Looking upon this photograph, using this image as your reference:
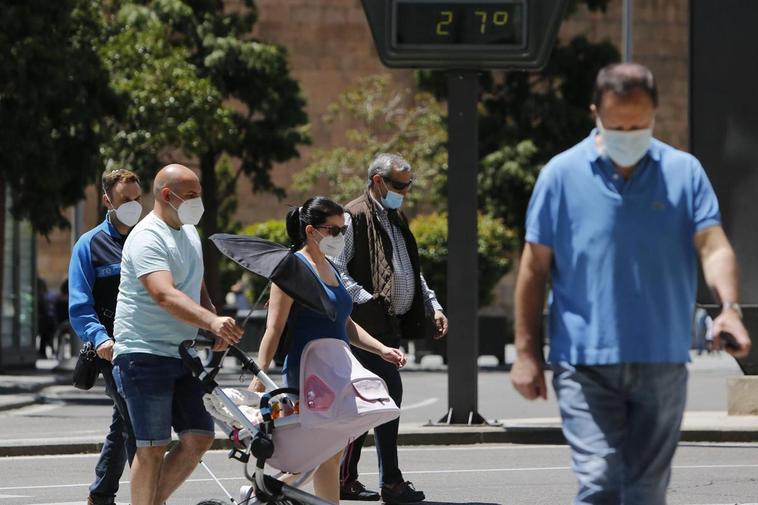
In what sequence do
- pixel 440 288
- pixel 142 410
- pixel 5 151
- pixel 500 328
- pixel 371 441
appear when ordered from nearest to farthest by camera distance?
pixel 142 410 → pixel 371 441 → pixel 5 151 → pixel 500 328 → pixel 440 288

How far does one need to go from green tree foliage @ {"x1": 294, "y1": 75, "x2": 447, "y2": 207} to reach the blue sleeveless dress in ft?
111

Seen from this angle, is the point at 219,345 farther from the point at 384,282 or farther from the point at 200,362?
the point at 384,282

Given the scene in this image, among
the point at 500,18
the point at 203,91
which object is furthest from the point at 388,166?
the point at 203,91

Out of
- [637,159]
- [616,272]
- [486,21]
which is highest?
[486,21]

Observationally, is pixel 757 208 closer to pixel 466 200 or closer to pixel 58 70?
pixel 466 200

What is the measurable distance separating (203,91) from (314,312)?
22.0m

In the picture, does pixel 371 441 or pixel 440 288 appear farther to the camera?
pixel 440 288

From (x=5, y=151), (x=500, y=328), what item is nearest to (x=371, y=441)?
(x=5, y=151)

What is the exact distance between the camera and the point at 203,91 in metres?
29.1

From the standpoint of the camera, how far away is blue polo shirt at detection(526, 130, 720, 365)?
17.5ft

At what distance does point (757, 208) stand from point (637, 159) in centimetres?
1021

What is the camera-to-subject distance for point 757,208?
15.2m

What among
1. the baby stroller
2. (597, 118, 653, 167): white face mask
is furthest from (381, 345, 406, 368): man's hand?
(597, 118, 653, 167): white face mask

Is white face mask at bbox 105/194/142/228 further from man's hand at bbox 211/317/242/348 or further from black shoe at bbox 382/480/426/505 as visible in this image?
black shoe at bbox 382/480/426/505
